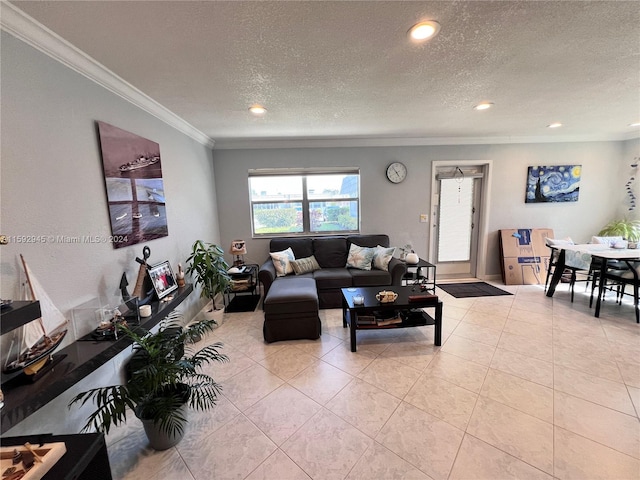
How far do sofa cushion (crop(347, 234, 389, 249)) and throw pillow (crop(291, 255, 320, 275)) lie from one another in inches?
27.0

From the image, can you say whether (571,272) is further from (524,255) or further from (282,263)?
(282,263)

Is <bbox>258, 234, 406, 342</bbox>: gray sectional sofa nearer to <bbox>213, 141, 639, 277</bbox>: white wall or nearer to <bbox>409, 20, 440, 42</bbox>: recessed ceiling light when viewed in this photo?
<bbox>213, 141, 639, 277</bbox>: white wall

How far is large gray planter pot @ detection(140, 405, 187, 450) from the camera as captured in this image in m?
1.43

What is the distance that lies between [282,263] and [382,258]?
4.79 feet

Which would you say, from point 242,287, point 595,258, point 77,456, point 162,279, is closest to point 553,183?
point 595,258

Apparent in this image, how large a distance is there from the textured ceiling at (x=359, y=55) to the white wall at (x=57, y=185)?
0.26m

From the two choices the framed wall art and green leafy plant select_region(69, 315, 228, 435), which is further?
the framed wall art

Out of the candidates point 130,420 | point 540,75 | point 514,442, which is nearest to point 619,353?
point 514,442

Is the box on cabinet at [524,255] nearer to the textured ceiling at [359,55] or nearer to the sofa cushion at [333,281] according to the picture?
the textured ceiling at [359,55]

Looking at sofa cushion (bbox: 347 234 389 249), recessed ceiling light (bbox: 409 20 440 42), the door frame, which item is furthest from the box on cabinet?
recessed ceiling light (bbox: 409 20 440 42)

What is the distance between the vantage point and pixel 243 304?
3697 mm

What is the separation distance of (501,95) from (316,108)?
1.78 metres

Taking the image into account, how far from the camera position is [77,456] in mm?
921

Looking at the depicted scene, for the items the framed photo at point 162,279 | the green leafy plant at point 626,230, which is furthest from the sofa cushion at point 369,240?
the green leafy plant at point 626,230
